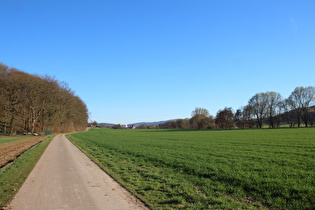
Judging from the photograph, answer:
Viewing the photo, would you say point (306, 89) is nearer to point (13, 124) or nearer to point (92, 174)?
point (92, 174)

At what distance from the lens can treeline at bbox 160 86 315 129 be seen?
7956 cm

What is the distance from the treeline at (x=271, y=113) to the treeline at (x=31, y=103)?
2943 inches

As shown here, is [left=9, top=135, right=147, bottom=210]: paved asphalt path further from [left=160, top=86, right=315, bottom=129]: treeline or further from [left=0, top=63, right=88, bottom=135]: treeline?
[left=160, top=86, right=315, bottom=129]: treeline

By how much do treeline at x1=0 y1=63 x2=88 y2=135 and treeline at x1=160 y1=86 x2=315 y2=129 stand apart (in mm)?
74742

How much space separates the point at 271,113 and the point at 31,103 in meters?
89.0

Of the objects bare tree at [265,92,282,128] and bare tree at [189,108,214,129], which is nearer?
bare tree at [265,92,282,128]

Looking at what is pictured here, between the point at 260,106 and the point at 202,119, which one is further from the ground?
the point at 260,106

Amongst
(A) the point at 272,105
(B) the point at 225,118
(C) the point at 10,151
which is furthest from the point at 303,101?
(C) the point at 10,151

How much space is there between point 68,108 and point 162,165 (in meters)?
64.9

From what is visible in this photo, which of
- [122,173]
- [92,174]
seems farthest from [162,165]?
[92,174]

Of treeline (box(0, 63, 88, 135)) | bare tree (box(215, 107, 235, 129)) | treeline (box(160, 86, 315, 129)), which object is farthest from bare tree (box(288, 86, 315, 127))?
treeline (box(0, 63, 88, 135))

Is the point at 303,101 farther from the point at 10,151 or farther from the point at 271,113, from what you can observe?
the point at 10,151

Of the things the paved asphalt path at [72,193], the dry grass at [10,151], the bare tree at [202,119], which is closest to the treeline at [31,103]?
the dry grass at [10,151]

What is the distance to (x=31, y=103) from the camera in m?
55.4
